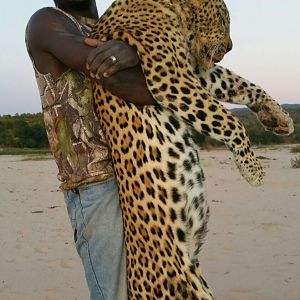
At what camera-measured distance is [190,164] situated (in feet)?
8.94

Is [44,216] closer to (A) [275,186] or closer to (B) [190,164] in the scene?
(A) [275,186]

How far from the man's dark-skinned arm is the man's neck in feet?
0.83

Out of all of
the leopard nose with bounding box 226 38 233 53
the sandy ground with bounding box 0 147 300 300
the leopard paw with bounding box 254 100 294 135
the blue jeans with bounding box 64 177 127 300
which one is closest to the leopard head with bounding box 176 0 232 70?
the leopard nose with bounding box 226 38 233 53

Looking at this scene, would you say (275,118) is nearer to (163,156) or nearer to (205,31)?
(205,31)

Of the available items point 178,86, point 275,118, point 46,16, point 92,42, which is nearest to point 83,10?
point 46,16

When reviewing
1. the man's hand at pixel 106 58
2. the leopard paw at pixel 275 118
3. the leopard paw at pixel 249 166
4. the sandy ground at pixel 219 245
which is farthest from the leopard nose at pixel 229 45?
the sandy ground at pixel 219 245

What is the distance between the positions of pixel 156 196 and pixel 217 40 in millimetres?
977

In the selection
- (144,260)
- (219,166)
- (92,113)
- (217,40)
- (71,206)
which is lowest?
(219,166)

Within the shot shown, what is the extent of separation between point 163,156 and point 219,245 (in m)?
6.38

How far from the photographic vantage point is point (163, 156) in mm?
2703

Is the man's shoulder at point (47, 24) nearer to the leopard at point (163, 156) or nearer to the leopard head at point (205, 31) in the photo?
the leopard at point (163, 156)

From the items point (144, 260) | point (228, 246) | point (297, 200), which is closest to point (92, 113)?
point (144, 260)

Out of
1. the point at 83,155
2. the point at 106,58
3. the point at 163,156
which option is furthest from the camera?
the point at 83,155

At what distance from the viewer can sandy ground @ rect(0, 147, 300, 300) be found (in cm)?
703
